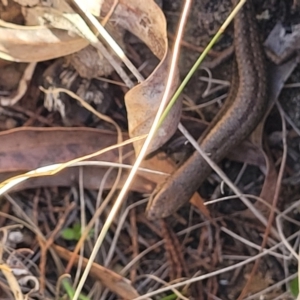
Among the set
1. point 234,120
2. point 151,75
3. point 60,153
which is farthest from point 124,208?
point 151,75

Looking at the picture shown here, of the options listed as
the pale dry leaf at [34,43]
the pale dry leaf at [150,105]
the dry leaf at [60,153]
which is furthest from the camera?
the dry leaf at [60,153]

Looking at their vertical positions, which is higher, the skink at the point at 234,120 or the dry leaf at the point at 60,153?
the skink at the point at 234,120

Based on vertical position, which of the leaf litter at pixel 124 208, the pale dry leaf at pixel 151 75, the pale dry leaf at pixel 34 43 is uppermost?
the pale dry leaf at pixel 151 75

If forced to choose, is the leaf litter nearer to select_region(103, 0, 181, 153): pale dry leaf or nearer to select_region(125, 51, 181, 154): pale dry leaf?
select_region(103, 0, 181, 153): pale dry leaf

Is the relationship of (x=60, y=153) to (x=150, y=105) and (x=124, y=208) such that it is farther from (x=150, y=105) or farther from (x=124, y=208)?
(x=150, y=105)

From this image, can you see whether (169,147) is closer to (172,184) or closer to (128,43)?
(172,184)

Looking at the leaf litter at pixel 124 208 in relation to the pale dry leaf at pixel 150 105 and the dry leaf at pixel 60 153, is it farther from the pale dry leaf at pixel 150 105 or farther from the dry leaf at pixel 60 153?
the pale dry leaf at pixel 150 105

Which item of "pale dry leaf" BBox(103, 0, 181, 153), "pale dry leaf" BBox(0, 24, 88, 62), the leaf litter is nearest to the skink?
the leaf litter

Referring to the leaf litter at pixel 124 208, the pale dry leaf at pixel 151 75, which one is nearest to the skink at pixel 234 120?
the leaf litter at pixel 124 208
